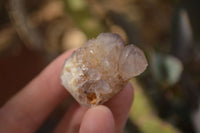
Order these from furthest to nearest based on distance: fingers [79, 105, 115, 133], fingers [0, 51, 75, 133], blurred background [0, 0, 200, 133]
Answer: blurred background [0, 0, 200, 133] < fingers [0, 51, 75, 133] < fingers [79, 105, 115, 133]

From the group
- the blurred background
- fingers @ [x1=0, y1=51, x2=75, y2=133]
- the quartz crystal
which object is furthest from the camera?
the blurred background

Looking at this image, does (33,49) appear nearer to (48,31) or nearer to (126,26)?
(48,31)

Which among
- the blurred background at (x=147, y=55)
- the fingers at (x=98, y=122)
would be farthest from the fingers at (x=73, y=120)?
the blurred background at (x=147, y=55)

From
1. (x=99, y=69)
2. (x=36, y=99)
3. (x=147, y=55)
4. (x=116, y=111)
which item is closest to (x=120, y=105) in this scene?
(x=116, y=111)

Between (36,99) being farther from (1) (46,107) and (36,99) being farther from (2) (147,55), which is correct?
(2) (147,55)

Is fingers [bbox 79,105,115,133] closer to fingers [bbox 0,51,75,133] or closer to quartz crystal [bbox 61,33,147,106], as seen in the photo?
quartz crystal [bbox 61,33,147,106]

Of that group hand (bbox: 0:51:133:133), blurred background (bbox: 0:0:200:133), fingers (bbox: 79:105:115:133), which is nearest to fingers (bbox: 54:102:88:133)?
hand (bbox: 0:51:133:133)

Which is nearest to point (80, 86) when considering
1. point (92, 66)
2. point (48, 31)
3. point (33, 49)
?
point (92, 66)
